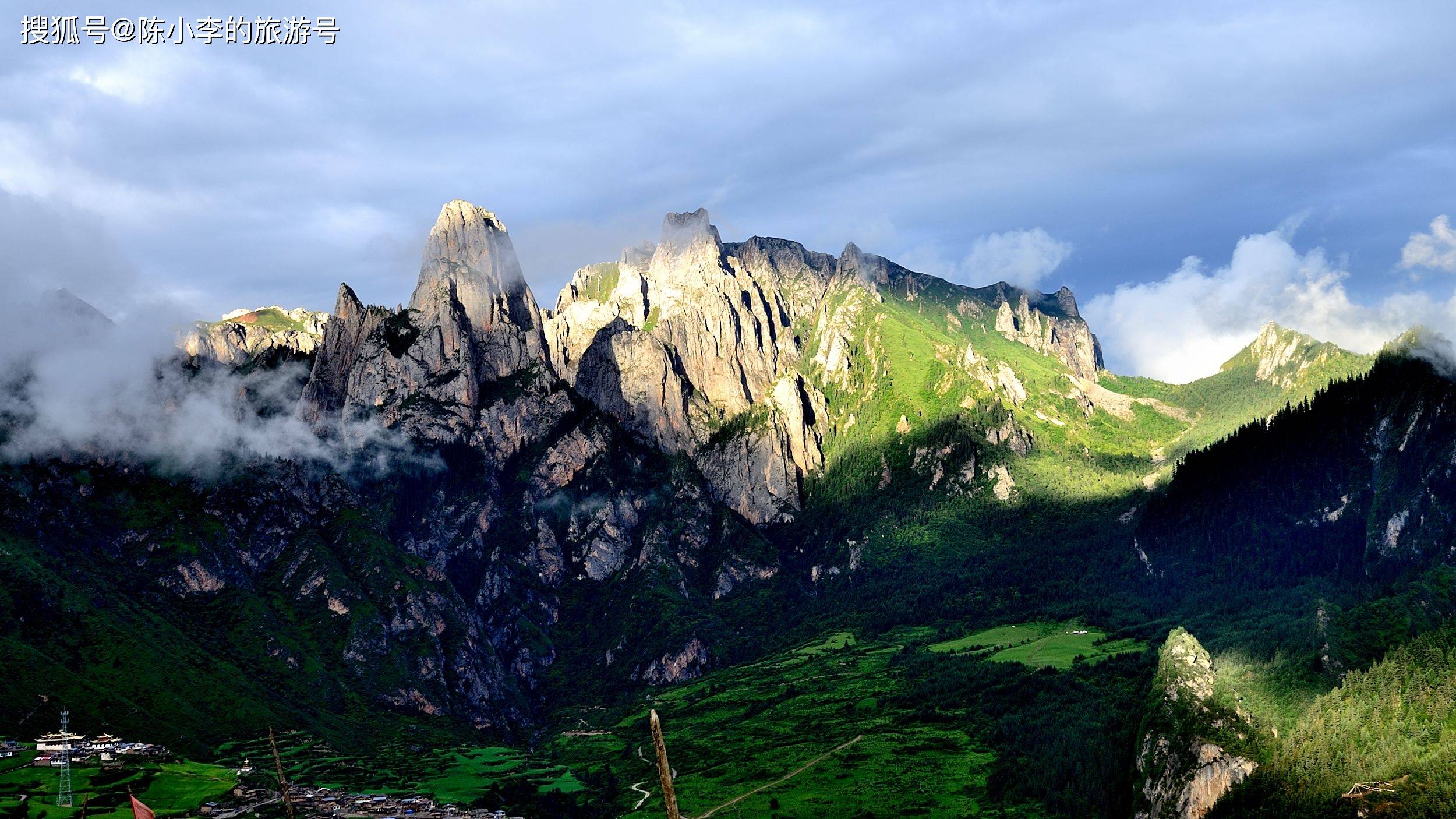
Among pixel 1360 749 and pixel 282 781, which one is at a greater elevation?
pixel 282 781

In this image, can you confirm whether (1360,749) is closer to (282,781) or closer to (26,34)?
(282,781)

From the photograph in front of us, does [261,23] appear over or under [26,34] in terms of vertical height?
under

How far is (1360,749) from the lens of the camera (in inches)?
7864

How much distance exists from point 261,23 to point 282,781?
93.5 meters

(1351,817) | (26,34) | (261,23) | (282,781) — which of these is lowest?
(1351,817)

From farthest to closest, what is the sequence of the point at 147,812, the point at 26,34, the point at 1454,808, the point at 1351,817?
1. the point at 1351,817
2. the point at 1454,808
3. the point at 26,34
4. the point at 147,812

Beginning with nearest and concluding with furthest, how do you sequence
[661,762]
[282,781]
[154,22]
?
[661,762] < [282,781] < [154,22]

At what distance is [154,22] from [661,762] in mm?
121704

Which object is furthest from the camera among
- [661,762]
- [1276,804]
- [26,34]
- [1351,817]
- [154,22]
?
[1276,804]

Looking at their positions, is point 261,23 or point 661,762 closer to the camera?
point 661,762

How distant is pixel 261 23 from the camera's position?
13125cm

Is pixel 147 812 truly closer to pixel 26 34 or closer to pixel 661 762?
pixel 661 762

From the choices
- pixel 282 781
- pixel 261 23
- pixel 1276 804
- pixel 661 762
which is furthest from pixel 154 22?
pixel 1276 804

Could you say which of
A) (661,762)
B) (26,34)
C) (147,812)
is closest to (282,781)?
(147,812)
